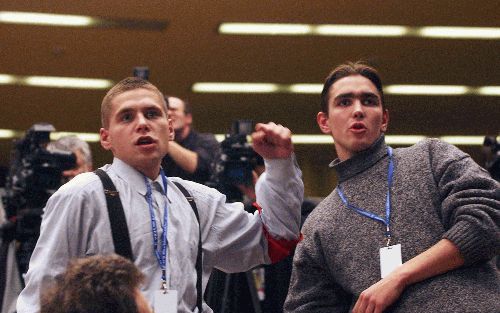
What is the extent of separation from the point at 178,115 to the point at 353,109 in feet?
7.12

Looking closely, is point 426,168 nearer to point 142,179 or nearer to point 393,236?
point 393,236

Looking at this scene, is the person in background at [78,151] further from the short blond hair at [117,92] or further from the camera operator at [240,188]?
the short blond hair at [117,92]

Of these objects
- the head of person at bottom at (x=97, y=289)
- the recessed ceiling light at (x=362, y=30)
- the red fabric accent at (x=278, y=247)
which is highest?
the recessed ceiling light at (x=362, y=30)

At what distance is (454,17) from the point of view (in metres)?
8.38

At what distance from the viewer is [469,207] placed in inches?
98.0

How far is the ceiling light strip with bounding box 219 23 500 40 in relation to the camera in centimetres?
855

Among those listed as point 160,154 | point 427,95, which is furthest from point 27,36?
point 160,154

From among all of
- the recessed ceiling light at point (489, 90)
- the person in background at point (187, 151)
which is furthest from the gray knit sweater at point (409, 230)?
the recessed ceiling light at point (489, 90)

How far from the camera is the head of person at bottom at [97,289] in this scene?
1662 millimetres

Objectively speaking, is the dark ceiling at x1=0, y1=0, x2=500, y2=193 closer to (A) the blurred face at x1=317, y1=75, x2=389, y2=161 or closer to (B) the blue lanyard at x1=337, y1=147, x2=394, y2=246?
(A) the blurred face at x1=317, y1=75, x2=389, y2=161

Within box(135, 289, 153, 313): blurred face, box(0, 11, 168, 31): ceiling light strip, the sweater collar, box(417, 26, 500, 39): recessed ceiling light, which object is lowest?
box(135, 289, 153, 313): blurred face

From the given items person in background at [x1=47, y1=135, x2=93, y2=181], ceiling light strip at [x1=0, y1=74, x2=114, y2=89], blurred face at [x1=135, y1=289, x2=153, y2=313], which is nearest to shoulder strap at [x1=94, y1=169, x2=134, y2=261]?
blurred face at [x1=135, y1=289, x2=153, y2=313]

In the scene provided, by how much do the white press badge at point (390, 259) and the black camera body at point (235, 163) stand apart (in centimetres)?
170

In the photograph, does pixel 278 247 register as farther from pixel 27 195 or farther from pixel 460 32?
pixel 460 32
